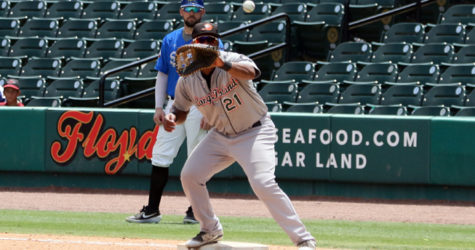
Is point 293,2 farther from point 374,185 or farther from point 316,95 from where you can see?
point 374,185

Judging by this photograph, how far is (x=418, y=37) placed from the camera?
Result: 1382 cm

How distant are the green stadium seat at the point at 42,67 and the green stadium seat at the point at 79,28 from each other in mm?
998

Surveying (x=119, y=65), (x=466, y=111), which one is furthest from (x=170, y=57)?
(x=119, y=65)

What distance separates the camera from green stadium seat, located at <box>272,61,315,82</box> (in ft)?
44.7

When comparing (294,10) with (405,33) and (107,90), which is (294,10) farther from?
(107,90)

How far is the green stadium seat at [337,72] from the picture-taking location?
13203mm

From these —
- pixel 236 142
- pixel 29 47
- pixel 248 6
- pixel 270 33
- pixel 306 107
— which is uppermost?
pixel 248 6

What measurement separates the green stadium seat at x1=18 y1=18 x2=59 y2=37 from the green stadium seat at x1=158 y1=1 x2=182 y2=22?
183 cm

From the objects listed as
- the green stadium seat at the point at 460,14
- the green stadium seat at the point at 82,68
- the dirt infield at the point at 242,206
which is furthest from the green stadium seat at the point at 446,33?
the green stadium seat at the point at 82,68

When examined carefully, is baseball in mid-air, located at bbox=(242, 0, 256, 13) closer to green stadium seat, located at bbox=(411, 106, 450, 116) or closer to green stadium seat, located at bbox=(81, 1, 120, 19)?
green stadium seat, located at bbox=(411, 106, 450, 116)

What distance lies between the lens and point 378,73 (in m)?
13.1

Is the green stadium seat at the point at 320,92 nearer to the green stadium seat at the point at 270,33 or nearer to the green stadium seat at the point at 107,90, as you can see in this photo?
the green stadium seat at the point at 270,33

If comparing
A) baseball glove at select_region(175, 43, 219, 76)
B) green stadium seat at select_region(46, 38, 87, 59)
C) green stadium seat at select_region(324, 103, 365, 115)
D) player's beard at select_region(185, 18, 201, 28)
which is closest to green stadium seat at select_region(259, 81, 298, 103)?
green stadium seat at select_region(324, 103, 365, 115)

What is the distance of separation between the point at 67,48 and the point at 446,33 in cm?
619
